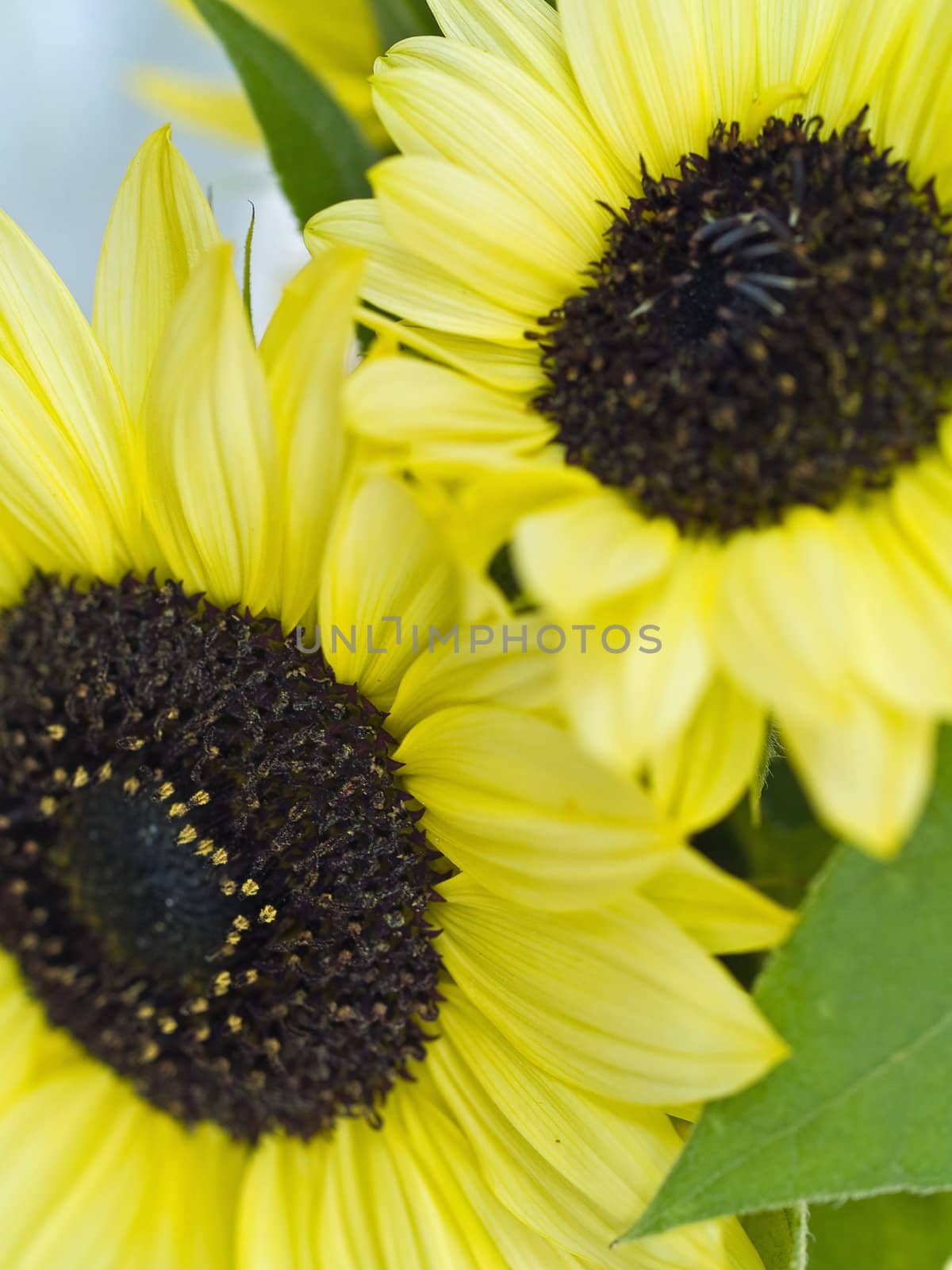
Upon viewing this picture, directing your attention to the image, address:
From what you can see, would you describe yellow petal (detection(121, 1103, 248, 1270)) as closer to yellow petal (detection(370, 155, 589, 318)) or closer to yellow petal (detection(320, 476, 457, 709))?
yellow petal (detection(320, 476, 457, 709))

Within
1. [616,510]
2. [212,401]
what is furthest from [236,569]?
[616,510]

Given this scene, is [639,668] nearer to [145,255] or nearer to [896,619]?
[896,619]

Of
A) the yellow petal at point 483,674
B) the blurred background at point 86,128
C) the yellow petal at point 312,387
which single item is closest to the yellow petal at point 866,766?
the yellow petal at point 483,674

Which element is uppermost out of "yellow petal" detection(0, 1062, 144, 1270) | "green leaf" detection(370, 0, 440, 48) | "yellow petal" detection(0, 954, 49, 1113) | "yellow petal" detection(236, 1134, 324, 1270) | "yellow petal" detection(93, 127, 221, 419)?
"green leaf" detection(370, 0, 440, 48)

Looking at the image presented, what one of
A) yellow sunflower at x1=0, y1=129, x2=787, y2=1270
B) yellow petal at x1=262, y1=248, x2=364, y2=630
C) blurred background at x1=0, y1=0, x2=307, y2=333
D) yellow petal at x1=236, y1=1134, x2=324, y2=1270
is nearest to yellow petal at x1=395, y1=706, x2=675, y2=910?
yellow sunflower at x1=0, y1=129, x2=787, y2=1270

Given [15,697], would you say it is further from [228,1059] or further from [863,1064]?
[863,1064]

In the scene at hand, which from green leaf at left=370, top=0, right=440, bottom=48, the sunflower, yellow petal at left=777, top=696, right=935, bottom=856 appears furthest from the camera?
the sunflower
